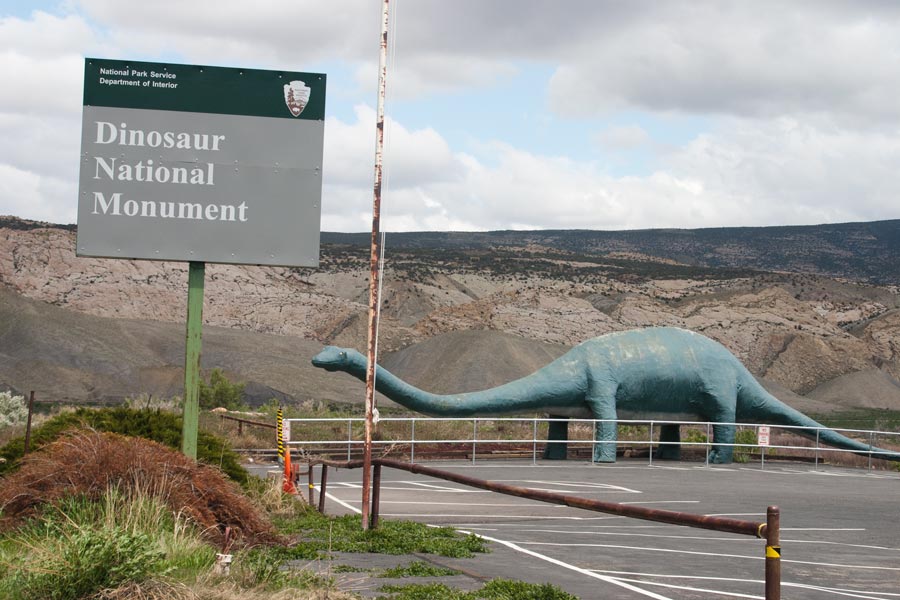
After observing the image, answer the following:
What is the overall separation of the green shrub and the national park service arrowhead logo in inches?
135

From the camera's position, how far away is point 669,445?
92.7ft

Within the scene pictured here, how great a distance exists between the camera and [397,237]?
156m

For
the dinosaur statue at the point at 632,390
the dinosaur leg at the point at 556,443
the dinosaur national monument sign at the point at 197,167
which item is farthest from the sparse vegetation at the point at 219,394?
the dinosaur national monument sign at the point at 197,167

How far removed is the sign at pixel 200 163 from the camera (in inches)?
450

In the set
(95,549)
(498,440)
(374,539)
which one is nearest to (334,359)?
(498,440)

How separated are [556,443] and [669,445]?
11.6 ft

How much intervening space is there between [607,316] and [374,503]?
6536cm

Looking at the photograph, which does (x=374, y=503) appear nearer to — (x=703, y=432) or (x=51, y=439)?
(x=51, y=439)

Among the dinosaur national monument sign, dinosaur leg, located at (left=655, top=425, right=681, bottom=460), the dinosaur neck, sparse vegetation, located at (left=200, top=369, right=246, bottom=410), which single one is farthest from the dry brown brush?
sparse vegetation, located at (left=200, top=369, right=246, bottom=410)

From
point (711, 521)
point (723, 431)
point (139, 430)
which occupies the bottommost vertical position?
point (723, 431)

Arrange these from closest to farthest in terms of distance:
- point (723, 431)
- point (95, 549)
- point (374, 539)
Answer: point (95, 549) → point (374, 539) → point (723, 431)

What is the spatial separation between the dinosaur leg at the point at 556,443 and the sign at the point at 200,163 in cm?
1488

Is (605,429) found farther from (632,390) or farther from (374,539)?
(374,539)

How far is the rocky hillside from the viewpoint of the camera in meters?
59.8
